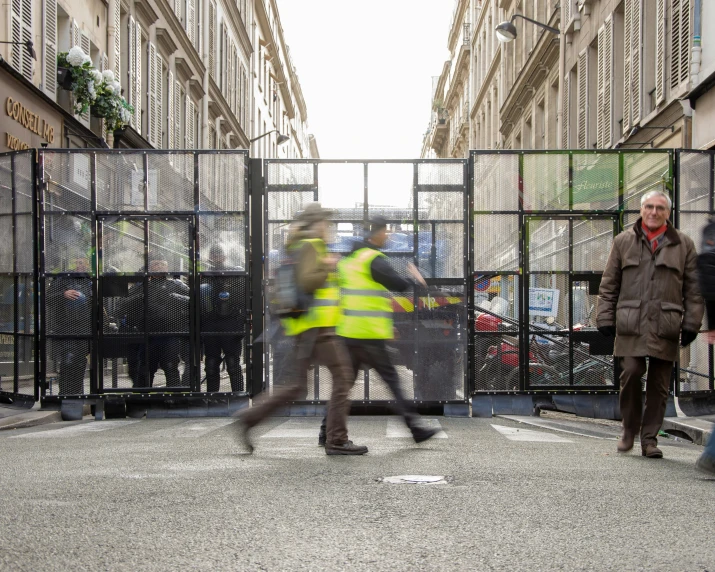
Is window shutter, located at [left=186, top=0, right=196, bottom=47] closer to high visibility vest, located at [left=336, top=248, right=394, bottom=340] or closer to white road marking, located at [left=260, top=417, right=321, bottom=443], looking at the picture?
white road marking, located at [left=260, top=417, right=321, bottom=443]

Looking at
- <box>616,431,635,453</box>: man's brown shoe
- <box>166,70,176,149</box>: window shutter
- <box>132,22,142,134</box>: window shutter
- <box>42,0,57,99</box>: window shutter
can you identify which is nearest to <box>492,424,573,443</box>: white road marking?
<box>616,431,635,453</box>: man's brown shoe

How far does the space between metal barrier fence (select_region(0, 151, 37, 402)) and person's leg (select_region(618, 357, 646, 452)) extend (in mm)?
6720

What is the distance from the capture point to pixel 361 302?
7.38 m

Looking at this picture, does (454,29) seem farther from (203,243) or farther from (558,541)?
(558,541)

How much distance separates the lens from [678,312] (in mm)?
7270

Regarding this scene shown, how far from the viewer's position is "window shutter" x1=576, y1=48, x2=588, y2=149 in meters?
23.2

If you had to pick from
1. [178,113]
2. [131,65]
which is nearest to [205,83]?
[178,113]

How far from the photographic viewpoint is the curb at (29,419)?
10.4 m

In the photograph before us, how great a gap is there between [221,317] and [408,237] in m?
2.23

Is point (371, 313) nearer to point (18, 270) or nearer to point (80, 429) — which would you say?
point (80, 429)

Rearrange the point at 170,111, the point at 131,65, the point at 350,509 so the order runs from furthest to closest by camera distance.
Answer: the point at 170,111, the point at 131,65, the point at 350,509

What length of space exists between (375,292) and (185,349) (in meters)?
4.51

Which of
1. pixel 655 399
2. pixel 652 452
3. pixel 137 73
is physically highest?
pixel 137 73

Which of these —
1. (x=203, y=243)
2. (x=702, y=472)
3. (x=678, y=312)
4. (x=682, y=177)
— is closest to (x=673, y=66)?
(x=682, y=177)
